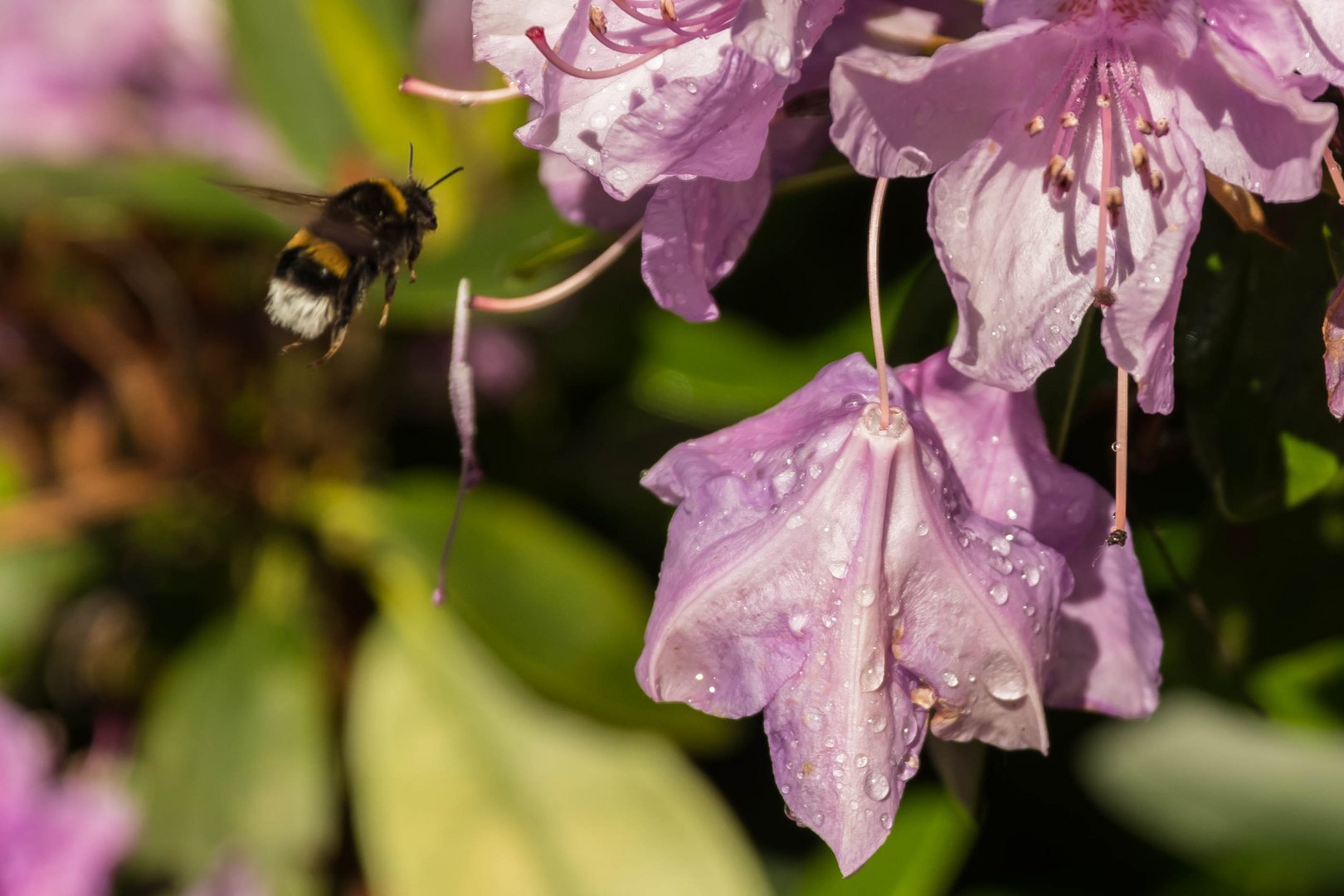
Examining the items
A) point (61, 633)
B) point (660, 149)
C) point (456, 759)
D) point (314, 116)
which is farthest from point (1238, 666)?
point (61, 633)

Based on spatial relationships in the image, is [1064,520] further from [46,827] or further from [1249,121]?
[46,827]

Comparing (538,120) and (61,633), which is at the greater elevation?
(538,120)

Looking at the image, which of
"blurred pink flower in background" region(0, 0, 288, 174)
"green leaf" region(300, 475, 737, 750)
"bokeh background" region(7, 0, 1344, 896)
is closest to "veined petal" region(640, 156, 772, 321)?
"bokeh background" region(7, 0, 1344, 896)

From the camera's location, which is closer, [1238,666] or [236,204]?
[1238,666]

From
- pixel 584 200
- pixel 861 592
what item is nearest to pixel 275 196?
pixel 584 200

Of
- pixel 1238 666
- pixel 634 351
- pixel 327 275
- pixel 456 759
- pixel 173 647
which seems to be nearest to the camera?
pixel 327 275

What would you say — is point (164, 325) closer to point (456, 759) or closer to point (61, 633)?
point (61, 633)

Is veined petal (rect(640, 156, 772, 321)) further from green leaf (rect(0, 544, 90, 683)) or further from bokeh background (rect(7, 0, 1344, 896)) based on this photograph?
green leaf (rect(0, 544, 90, 683))
